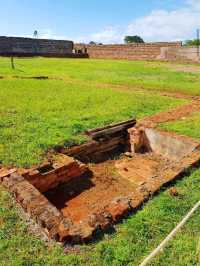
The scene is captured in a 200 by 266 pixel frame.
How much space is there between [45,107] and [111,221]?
5.94 meters

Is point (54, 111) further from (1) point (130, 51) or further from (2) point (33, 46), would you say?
(2) point (33, 46)

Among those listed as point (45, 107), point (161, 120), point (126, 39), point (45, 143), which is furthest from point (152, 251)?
point (126, 39)

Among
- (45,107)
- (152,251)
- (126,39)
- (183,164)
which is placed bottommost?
(152,251)

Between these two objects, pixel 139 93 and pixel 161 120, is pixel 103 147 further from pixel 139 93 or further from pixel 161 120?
pixel 139 93

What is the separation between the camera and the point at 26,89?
11953 millimetres

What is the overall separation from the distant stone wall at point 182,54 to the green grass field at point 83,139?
42.2ft

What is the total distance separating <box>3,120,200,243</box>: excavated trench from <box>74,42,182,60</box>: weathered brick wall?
23.8 meters

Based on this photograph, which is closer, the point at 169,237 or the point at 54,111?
the point at 169,237

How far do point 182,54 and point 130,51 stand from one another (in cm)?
603

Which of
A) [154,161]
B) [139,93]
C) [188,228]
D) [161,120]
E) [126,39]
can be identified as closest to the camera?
[188,228]

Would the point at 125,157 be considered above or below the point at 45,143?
below

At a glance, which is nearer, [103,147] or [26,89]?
[103,147]

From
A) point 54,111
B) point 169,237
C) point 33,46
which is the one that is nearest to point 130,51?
point 33,46

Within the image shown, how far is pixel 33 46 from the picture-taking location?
35125 millimetres
